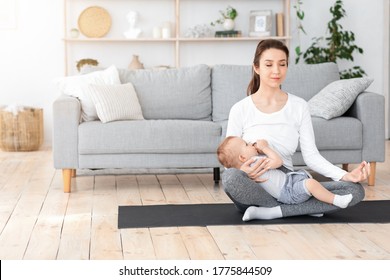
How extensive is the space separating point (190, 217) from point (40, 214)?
828 millimetres

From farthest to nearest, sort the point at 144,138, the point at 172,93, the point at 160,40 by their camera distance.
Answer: the point at 160,40 < the point at 172,93 < the point at 144,138

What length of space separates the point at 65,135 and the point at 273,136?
1.51m

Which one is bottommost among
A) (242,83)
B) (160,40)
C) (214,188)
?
(214,188)

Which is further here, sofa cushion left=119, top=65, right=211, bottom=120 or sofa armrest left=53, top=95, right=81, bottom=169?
sofa cushion left=119, top=65, right=211, bottom=120

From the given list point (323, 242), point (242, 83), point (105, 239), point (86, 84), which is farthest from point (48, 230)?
point (242, 83)

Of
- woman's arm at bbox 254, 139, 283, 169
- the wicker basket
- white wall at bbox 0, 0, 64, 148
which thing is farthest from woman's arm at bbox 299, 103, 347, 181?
white wall at bbox 0, 0, 64, 148

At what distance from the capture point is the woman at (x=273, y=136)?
13.0ft

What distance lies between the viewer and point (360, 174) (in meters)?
3.85

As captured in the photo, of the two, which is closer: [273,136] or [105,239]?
[105,239]

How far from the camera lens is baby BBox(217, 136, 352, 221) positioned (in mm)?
3969

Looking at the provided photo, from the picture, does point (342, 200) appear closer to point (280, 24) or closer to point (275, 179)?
point (275, 179)

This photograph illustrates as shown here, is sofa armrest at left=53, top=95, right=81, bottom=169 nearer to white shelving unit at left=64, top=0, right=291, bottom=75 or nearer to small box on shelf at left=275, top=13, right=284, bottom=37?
white shelving unit at left=64, top=0, right=291, bottom=75

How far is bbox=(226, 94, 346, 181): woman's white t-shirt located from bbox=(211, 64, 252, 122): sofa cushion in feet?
4.66

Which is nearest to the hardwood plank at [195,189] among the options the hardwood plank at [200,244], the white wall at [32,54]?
the hardwood plank at [200,244]
